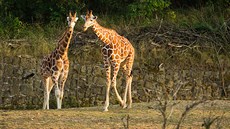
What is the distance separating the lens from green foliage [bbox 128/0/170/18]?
2803 cm

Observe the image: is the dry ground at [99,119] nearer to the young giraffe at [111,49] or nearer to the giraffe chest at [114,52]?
the young giraffe at [111,49]

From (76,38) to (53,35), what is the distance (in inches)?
37.0

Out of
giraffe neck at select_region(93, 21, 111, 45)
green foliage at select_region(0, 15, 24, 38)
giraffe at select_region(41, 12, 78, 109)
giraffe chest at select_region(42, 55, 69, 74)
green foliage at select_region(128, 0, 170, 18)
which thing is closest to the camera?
giraffe neck at select_region(93, 21, 111, 45)

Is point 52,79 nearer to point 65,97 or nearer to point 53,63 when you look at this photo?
point 53,63

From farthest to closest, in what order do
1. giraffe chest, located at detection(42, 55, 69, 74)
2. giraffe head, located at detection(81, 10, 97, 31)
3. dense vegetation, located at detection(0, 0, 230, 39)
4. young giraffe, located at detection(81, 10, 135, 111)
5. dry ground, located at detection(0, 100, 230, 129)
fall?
dense vegetation, located at detection(0, 0, 230, 39) < giraffe chest, located at detection(42, 55, 69, 74) < young giraffe, located at detection(81, 10, 135, 111) < giraffe head, located at detection(81, 10, 97, 31) < dry ground, located at detection(0, 100, 230, 129)

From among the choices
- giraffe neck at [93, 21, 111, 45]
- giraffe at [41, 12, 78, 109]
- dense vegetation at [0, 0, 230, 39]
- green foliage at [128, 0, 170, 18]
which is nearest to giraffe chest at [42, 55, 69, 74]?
giraffe at [41, 12, 78, 109]

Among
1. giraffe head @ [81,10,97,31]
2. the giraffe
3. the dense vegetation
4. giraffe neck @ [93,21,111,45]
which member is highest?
the dense vegetation

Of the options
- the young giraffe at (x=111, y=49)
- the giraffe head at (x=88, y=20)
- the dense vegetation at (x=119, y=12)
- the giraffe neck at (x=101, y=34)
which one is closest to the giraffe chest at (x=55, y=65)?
the young giraffe at (x=111, y=49)

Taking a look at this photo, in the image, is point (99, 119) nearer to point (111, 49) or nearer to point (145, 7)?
point (111, 49)

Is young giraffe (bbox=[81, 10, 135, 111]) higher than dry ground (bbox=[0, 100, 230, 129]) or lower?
higher

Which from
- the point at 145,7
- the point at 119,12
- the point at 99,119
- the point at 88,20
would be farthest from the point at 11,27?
the point at 99,119

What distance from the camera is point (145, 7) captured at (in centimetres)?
2808

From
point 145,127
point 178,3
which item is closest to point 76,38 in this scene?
point 178,3

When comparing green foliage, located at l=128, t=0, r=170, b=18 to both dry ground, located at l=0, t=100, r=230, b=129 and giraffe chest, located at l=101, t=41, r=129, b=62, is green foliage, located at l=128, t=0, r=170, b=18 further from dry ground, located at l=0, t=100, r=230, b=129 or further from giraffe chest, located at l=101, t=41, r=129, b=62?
dry ground, located at l=0, t=100, r=230, b=129
